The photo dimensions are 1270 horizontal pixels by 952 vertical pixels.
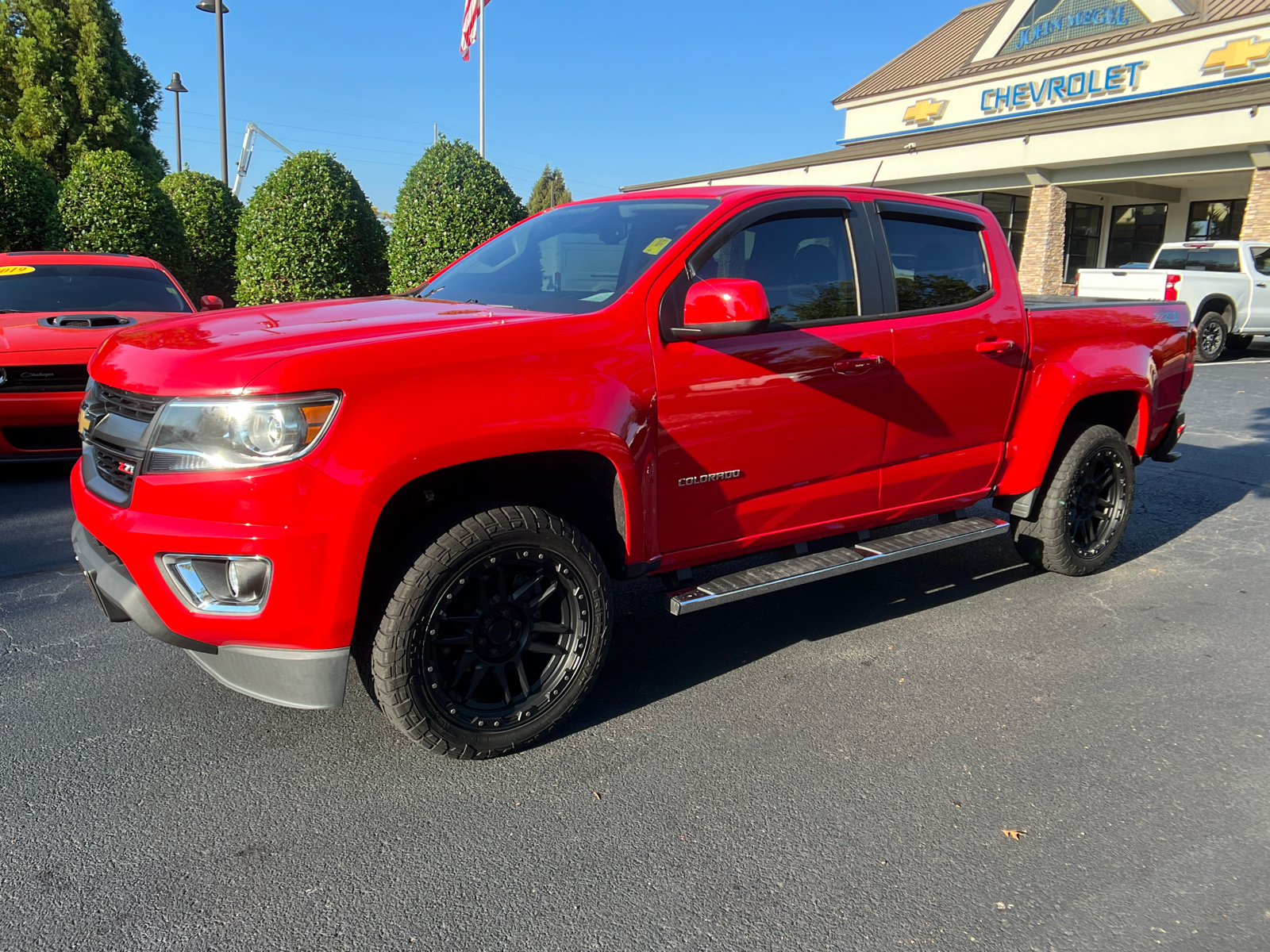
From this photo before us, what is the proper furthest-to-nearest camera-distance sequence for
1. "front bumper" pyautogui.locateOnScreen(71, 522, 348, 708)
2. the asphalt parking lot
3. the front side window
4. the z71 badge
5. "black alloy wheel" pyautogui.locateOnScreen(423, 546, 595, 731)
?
the front side window, the z71 badge, "black alloy wheel" pyautogui.locateOnScreen(423, 546, 595, 731), "front bumper" pyautogui.locateOnScreen(71, 522, 348, 708), the asphalt parking lot

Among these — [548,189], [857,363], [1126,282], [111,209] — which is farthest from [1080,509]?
[548,189]

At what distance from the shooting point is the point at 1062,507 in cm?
477

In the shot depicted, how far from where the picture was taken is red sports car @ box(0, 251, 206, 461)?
615 centimetres

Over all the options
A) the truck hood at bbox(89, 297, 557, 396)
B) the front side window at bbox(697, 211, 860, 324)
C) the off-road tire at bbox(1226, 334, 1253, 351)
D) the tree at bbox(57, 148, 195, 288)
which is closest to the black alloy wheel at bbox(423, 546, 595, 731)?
the truck hood at bbox(89, 297, 557, 396)

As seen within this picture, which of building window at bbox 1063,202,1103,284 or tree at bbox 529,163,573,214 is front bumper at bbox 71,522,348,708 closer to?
building window at bbox 1063,202,1103,284

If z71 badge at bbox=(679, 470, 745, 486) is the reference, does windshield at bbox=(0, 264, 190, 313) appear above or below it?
above

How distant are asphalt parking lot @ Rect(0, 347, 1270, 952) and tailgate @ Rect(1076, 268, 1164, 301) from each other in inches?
477

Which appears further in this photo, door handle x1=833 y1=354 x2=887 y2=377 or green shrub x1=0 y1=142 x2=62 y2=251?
green shrub x1=0 y1=142 x2=62 y2=251

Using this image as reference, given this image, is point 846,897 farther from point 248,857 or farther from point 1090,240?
point 1090,240

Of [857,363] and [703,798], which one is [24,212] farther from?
[703,798]

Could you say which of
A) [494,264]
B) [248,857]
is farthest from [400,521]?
[494,264]

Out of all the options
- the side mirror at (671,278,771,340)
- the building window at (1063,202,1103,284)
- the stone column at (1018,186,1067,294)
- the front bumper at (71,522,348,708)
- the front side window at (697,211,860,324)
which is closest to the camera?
the front bumper at (71,522,348,708)

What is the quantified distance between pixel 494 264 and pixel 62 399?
3.83 m

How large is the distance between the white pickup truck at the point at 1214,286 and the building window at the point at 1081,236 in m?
9.78
